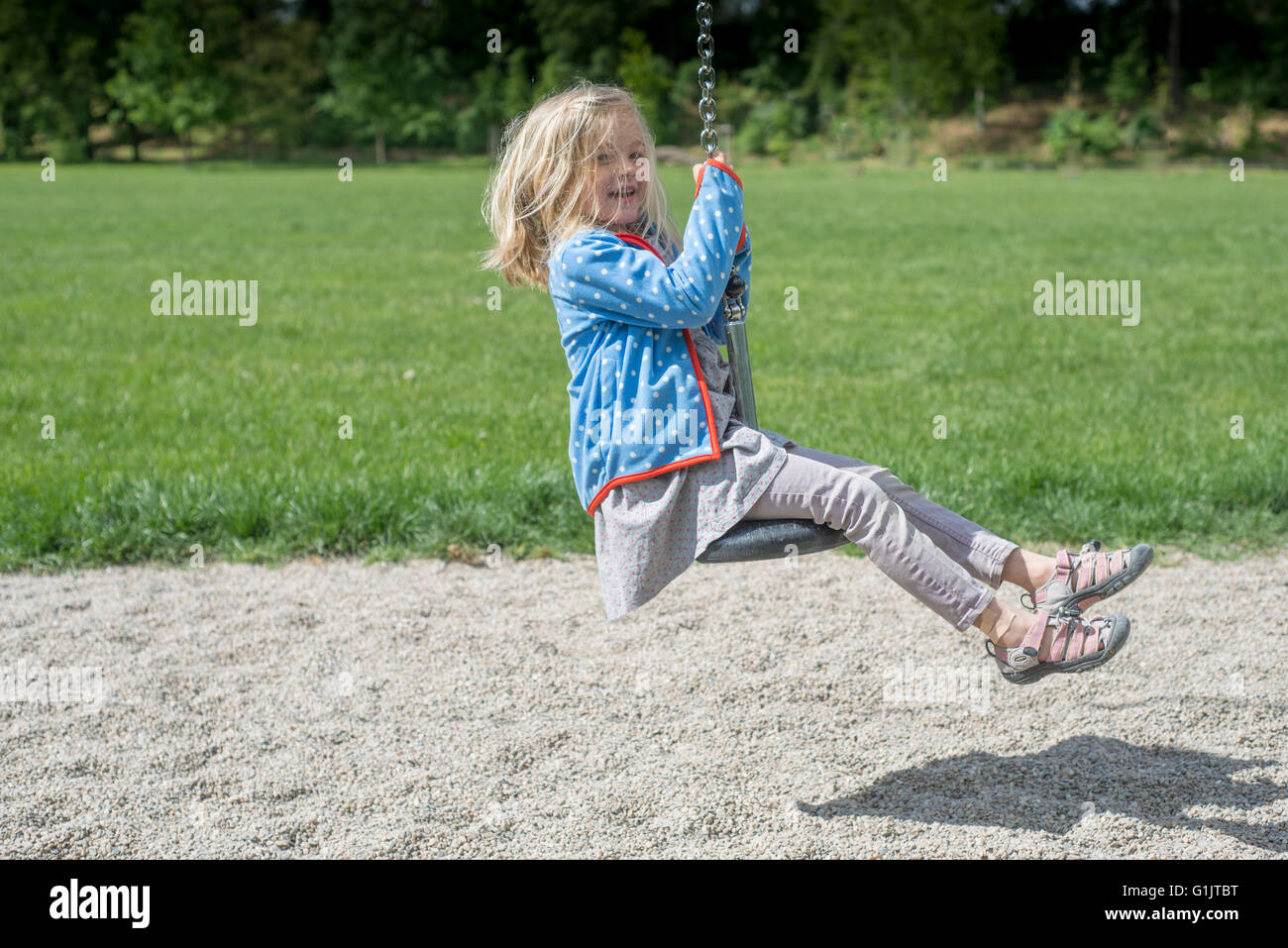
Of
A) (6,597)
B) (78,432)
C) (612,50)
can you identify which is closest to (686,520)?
(6,597)

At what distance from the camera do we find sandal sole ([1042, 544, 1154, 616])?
2.80 meters

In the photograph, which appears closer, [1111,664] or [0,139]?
[1111,664]

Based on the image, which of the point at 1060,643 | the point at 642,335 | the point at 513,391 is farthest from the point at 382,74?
the point at 1060,643

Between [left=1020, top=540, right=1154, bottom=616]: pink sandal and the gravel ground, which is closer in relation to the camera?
[left=1020, top=540, right=1154, bottom=616]: pink sandal

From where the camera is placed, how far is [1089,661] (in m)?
2.68

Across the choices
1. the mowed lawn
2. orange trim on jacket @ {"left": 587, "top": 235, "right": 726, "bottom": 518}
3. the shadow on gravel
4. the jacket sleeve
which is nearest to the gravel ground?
the shadow on gravel

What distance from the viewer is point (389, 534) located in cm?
499

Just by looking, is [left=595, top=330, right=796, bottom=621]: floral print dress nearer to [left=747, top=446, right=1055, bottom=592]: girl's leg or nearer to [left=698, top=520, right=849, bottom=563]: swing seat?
[left=698, top=520, right=849, bottom=563]: swing seat

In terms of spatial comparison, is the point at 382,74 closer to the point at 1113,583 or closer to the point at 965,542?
the point at 965,542

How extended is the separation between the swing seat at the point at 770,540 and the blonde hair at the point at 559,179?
0.77 meters

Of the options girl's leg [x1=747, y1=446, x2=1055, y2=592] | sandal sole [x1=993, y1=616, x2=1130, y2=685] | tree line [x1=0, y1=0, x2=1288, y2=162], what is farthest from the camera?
tree line [x1=0, y1=0, x2=1288, y2=162]

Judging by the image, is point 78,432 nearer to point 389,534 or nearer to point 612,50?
point 389,534

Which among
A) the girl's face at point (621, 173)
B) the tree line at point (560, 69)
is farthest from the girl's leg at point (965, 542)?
the tree line at point (560, 69)

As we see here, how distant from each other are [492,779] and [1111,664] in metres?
2.02
